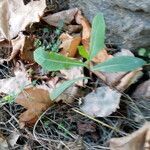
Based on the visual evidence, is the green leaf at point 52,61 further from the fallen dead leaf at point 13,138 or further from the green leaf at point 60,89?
the fallen dead leaf at point 13,138

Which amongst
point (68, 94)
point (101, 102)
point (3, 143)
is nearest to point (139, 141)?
point (101, 102)

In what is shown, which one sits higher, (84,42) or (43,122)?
(84,42)

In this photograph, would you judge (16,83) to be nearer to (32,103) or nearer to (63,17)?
(32,103)

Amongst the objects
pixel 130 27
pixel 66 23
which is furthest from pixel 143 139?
pixel 66 23

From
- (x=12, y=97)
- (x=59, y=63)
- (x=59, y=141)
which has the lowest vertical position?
(x=59, y=141)

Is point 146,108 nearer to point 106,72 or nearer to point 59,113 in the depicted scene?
point 106,72

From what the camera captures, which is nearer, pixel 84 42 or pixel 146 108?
pixel 146 108

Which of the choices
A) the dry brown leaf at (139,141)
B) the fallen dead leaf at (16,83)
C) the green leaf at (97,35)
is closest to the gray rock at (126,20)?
the green leaf at (97,35)
